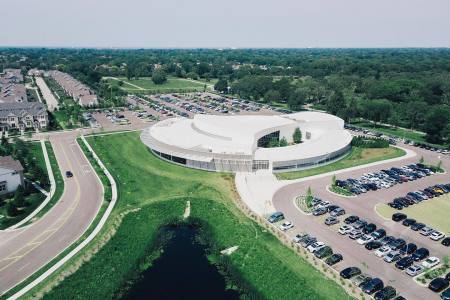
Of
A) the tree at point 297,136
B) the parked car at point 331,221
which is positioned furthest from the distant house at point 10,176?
the tree at point 297,136

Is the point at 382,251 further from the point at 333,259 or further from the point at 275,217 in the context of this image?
the point at 275,217

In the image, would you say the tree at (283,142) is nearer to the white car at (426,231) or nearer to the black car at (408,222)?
the black car at (408,222)

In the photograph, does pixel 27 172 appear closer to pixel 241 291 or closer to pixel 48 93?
pixel 241 291

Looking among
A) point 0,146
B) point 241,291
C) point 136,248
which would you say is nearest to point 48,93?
point 0,146

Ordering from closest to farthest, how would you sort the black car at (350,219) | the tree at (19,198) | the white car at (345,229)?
1. the white car at (345,229)
2. the black car at (350,219)
3. the tree at (19,198)

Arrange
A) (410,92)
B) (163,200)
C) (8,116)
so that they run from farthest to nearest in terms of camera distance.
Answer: (410,92), (8,116), (163,200)

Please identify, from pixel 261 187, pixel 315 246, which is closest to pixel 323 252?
pixel 315 246
